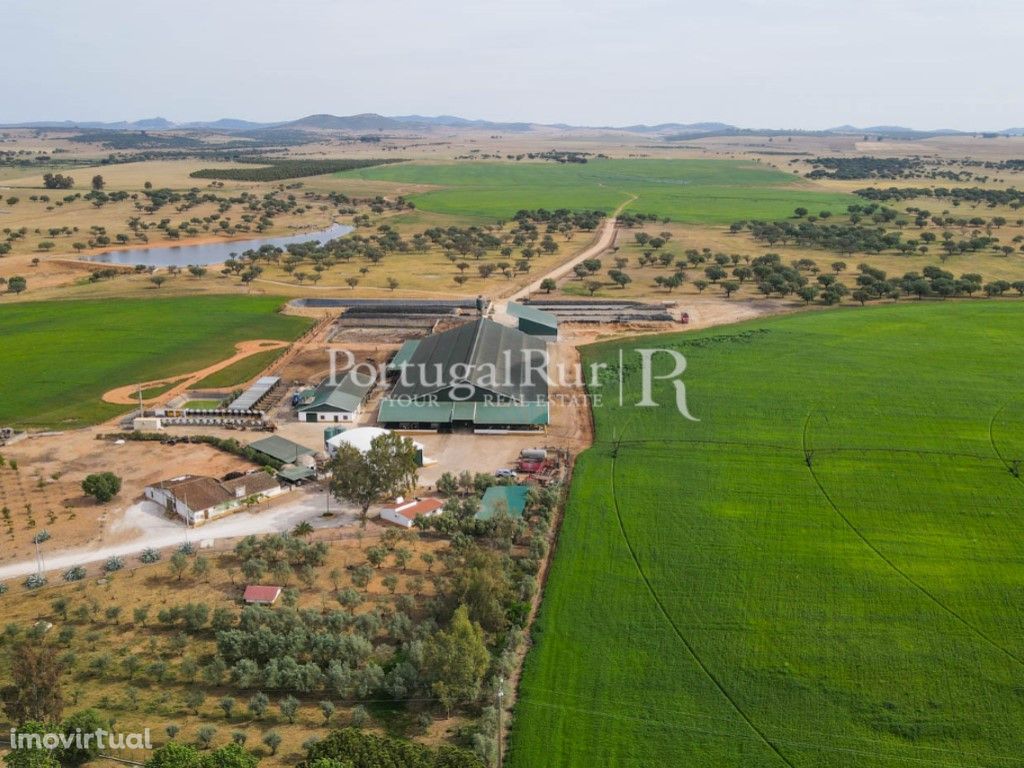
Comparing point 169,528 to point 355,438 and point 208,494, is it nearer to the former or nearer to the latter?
point 208,494

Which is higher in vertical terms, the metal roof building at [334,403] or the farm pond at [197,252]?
the farm pond at [197,252]

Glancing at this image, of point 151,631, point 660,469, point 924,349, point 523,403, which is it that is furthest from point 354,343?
point 924,349

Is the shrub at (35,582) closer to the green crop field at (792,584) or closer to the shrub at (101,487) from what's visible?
the shrub at (101,487)

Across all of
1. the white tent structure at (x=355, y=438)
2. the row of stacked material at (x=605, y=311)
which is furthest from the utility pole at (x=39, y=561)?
the row of stacked material at (x=605, y=311)

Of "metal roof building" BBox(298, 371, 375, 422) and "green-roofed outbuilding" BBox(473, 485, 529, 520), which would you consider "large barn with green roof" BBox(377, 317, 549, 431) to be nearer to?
"metal roof building" BBox(298, 371, 375, 422)

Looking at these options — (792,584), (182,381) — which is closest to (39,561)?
(182,381)

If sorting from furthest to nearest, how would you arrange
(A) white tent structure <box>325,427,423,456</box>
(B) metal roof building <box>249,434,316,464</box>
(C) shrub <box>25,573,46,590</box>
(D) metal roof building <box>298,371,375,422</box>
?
(D) metal roof building <box>298,371,375,422</box> < (A) white tent structure <box>325,427,423,456</box> < (B) metal roof building <box>249,434,316,464</box> < (C) shrub <box>25,573,46,590</box>

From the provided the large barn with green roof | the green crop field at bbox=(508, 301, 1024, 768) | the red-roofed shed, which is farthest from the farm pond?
the red-roofed shed
